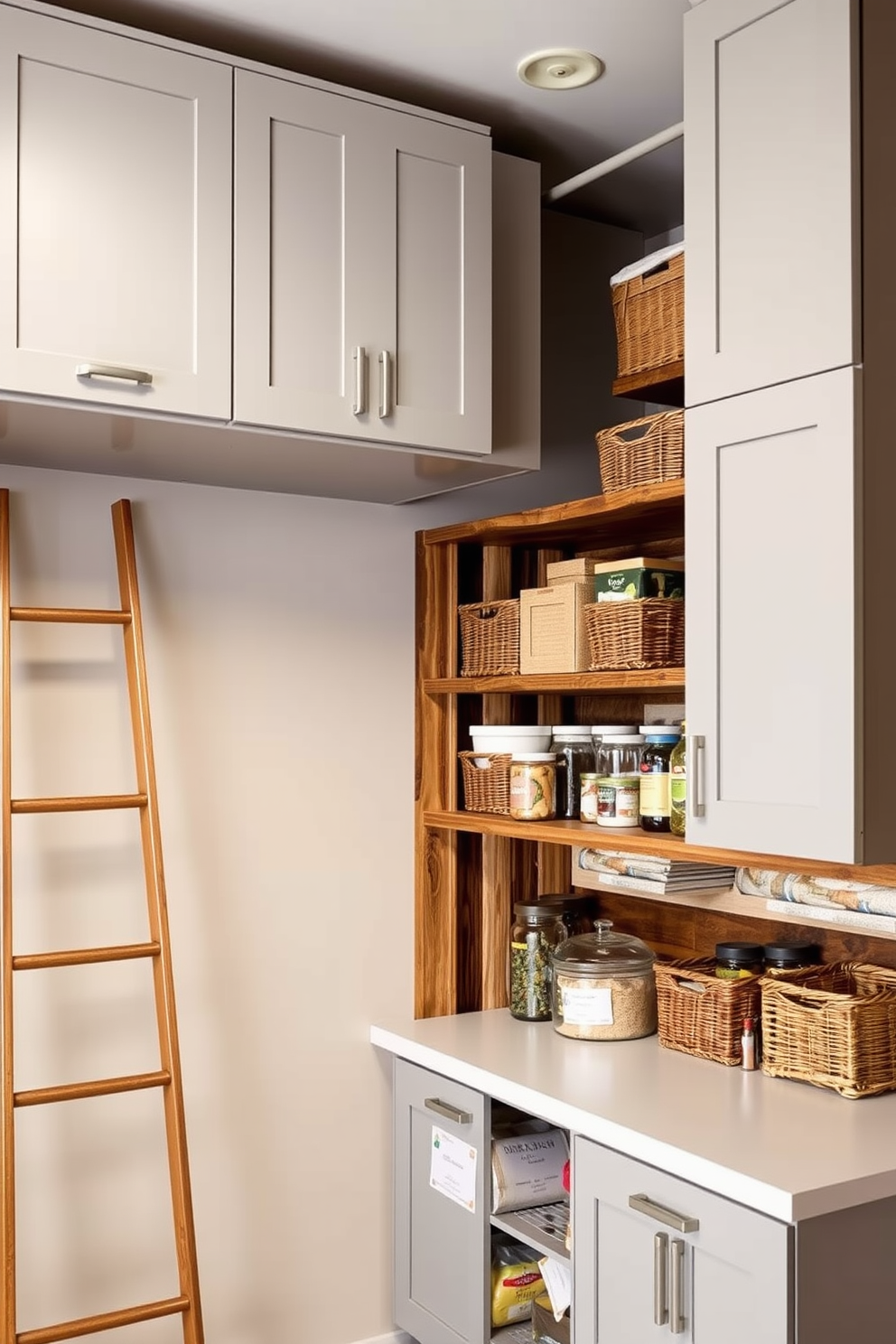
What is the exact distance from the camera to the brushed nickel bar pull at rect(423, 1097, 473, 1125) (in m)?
2.42

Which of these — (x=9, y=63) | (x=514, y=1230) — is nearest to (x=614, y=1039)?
(x=514, y=1230)

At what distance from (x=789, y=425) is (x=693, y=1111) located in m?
1.07

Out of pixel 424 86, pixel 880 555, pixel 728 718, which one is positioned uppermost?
pixel 424 86

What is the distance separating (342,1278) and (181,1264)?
1.74 feet

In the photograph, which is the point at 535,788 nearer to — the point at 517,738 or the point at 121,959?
the point at 517,738

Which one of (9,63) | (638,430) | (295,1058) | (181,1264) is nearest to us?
(9,63)

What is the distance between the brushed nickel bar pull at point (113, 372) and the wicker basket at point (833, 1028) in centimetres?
142

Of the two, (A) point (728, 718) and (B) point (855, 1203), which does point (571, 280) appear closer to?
(A) point (728, 718)

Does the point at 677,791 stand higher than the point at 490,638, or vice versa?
the point at 490,638

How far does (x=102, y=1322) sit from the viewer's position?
2.16 m

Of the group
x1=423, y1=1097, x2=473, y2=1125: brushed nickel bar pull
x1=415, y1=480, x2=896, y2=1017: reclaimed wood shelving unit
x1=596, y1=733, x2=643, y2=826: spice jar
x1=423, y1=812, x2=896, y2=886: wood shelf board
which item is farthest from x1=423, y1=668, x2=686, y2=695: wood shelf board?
x1=423, y1=1097, x2=473, y2=1125: brushed nickel bar pull

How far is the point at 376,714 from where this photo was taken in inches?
111

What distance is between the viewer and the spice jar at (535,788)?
2559 millimetres

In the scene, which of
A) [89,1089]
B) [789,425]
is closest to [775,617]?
[789,425]
